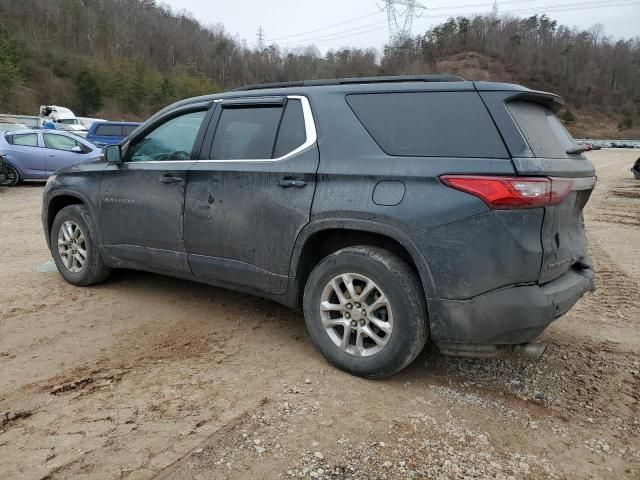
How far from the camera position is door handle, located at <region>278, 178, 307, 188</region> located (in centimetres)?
332

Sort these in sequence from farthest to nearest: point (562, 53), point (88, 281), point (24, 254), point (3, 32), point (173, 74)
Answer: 1. point (562, 53)
2. point (173, 74)
3. point (3, 32)
4. point (24, 254)
5. point (88, 281)

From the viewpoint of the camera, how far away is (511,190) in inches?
105

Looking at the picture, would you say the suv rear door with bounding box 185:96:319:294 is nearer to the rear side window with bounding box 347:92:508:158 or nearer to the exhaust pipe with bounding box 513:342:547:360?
the rear side window with bounding box 347:92:508:158

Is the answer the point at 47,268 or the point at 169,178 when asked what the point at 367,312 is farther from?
the point at 47,268

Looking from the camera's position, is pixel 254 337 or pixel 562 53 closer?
pixel 254 337

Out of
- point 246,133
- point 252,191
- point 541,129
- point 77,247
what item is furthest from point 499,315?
point 77,247

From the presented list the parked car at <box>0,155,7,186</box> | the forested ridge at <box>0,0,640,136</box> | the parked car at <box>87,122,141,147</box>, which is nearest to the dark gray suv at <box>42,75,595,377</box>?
the parked car at <box>0,155,7,186</box>

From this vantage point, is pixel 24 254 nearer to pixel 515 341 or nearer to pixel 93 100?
pixel 515 341

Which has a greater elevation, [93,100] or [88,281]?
[93,100]

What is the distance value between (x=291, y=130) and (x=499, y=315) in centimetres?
179

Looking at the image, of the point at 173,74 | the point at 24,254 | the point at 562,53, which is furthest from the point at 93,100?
the point at 562,53

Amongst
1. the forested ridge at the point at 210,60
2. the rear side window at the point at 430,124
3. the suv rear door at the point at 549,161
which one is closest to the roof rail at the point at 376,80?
the rear side window at the point at 430,124

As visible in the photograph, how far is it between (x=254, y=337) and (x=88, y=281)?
1.99m

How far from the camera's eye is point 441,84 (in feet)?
10.0
